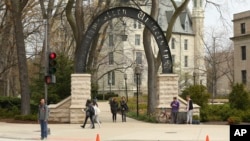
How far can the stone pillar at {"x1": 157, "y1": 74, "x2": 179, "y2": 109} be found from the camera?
1192 inches

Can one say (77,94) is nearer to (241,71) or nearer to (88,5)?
(88,5)

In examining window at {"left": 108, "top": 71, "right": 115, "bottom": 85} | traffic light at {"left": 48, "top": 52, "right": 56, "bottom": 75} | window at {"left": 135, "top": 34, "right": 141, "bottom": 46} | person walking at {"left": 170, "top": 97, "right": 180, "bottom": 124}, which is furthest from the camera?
window at {"left": 135, "top": 34, "right": 141, "bottom": 46}

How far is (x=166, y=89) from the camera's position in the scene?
30.3 metres

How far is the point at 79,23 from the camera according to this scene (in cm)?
3625

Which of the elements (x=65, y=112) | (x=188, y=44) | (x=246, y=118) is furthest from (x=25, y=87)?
(x=188, y=44)

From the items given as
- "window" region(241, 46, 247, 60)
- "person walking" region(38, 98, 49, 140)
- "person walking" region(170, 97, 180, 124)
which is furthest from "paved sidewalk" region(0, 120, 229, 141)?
"window" region(241, 46, 247, 60)

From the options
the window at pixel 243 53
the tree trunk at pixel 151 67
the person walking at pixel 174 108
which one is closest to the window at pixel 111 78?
the window at pixel 243 53

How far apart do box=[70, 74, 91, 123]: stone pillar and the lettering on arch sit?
0.85 m

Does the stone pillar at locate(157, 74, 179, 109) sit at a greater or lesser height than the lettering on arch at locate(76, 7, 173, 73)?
lesser

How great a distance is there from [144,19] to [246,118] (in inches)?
358

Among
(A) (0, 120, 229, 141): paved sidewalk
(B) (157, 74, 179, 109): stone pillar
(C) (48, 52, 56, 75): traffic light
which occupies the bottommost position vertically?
(A) (0, 120, 229, 141): paved sidewalk

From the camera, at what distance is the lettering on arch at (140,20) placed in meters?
30.9

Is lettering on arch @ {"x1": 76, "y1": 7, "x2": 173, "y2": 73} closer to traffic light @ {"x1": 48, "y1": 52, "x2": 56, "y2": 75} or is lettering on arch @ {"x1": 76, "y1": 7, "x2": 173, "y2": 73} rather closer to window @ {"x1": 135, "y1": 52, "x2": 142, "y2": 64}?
traffic light @ {"x1": 48, "y1": 52, "x2": 56, "y2": 75}

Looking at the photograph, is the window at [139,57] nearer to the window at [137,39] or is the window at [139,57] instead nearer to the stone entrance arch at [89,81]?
the window at [137,39]
